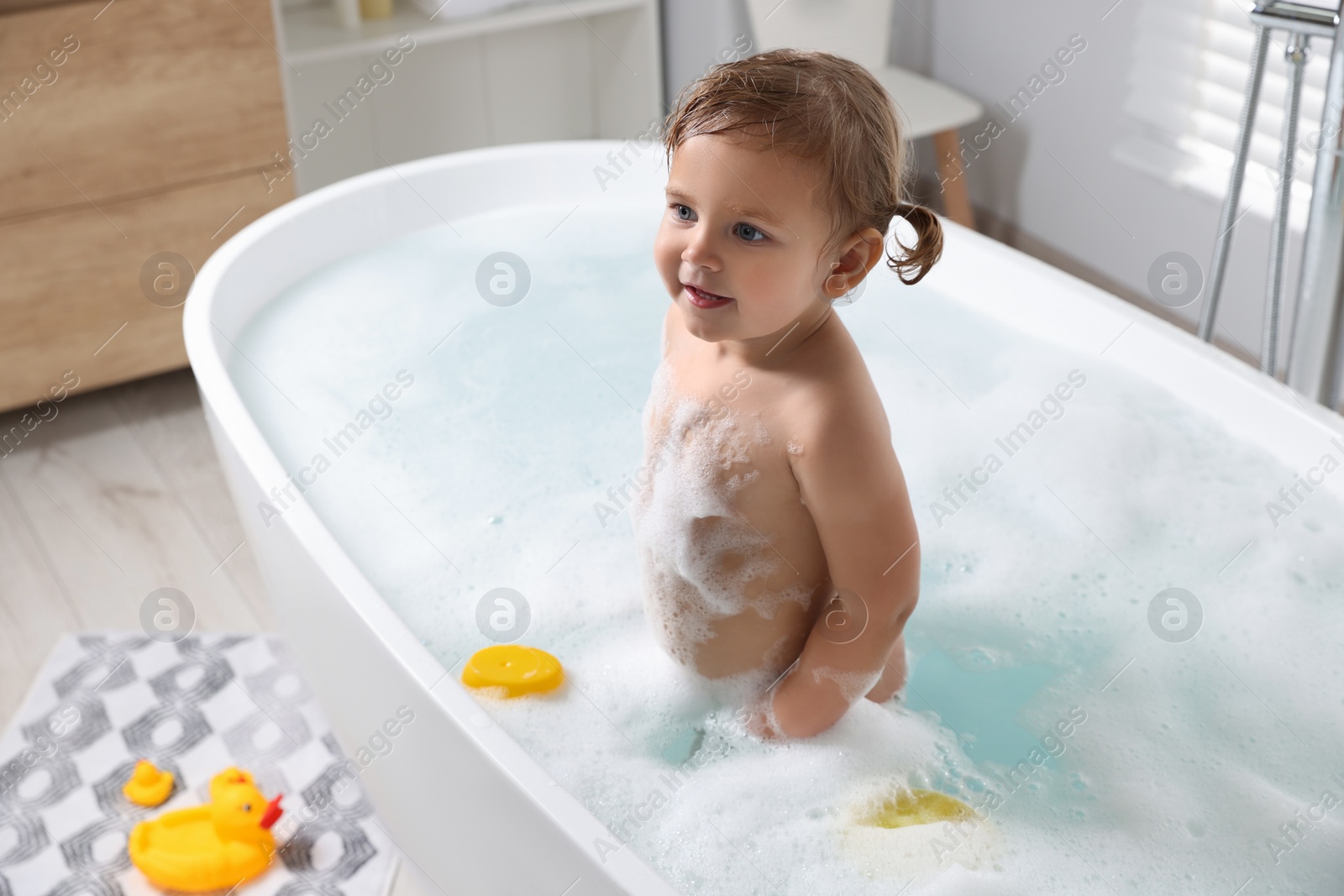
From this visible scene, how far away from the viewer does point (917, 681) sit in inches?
45.9

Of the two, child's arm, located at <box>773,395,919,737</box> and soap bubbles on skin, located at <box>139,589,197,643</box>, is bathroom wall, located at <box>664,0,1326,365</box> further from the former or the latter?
soap bubbles on skin, located at <box>139,589,197,643</box>

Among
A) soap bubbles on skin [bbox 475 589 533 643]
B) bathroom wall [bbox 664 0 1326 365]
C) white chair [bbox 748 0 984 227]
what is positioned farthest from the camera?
white chair [bbox 748 0 984 227]

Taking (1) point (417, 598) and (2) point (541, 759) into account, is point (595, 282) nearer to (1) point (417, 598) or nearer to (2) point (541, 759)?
(1) point (417, 598)

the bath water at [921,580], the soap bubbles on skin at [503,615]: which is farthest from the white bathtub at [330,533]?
the soap bubbles on skin at [503,615]

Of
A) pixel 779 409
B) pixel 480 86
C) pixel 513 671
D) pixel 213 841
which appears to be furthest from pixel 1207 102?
pixel 213 841

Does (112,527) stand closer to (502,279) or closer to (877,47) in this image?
(502,279)

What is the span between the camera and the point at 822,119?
83 centimetres

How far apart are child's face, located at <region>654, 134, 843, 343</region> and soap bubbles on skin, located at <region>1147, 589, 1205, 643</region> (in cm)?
57

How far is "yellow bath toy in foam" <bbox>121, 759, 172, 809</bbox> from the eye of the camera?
58.8 inches

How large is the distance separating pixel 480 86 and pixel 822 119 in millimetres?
2258

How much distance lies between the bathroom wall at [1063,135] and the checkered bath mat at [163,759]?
1.71 m

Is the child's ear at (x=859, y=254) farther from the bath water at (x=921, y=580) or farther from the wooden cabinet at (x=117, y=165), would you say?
the wooden cabinet at (x=117, y=165)

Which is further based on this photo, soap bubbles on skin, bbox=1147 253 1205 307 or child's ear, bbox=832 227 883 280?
soap bubbles on skin, bbox=1147 253 1205 307

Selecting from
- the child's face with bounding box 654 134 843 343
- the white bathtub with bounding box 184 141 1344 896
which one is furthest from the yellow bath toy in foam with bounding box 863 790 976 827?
the child's face with bounding box 654 134 843 343
